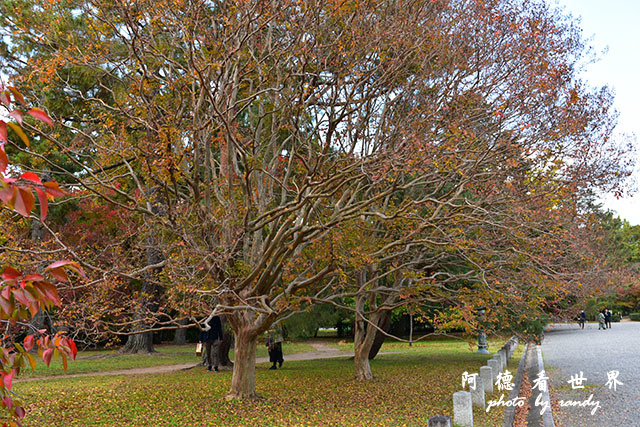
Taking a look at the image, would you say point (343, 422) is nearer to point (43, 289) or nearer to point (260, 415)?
point (260, 415)

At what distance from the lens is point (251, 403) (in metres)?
9.92

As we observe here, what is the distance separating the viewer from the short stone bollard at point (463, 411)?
24.3 ft

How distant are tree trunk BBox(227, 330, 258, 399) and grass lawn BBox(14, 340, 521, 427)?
341 millimetres

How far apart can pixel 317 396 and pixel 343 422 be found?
287cm

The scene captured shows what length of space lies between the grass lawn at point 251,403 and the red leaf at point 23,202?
24.1ft

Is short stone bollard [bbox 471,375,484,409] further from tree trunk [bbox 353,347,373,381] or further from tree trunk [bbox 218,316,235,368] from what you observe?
tree trunk [bbox 218,316,235,368]

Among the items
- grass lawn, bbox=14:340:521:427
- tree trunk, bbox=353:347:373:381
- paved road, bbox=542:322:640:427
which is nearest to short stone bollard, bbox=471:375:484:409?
grass lawn, bbox=14:340:521:427

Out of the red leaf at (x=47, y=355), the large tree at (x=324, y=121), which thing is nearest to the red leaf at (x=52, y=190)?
the red leaf at (x=47, y=355)

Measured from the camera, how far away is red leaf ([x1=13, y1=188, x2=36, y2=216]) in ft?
5.38

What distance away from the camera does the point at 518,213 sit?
31.7 ft

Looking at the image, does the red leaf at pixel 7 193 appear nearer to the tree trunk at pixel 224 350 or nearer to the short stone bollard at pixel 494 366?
the short stone bollard at pixel 494 366

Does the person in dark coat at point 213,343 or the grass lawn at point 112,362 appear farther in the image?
the grass lawn at point 112,362

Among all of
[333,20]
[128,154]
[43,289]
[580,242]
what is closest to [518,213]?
[580,242]

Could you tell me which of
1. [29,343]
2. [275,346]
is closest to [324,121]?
[29,343]
